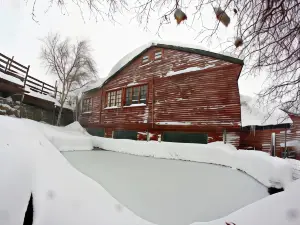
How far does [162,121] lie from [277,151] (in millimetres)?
7994

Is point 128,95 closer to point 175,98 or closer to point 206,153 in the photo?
point 175,98

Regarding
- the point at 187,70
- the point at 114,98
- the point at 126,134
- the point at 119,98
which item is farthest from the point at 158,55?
the point at 126,134

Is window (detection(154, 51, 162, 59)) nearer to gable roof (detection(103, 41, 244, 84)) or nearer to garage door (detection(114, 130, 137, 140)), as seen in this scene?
gable roof (detection(103, 41, 244, 84))

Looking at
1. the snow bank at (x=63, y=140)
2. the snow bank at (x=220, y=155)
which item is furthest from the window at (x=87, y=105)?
the snow bank at (x=63, y=140)

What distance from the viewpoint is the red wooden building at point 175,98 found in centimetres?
940

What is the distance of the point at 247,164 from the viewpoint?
20.8 ft

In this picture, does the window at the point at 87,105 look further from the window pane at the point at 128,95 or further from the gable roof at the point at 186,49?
the window pane at the point at 128,95

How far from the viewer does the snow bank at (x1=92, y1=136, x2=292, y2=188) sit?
4.77 m

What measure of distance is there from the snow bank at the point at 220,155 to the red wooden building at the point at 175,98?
57.5 inches

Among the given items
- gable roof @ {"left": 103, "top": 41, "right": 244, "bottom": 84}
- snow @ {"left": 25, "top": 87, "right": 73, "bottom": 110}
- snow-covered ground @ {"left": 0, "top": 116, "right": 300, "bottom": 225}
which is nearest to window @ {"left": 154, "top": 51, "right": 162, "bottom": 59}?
gable roof @ {"left": 103, "top": 41, "right": 244, "bottom": 84}

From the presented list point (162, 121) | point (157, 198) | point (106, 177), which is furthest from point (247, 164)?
point (162, 121)

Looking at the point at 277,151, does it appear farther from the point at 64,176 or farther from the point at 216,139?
the point at 64,176

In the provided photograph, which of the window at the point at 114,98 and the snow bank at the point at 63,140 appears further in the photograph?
the window at the point at 114,98

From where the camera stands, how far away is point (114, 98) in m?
14.6
